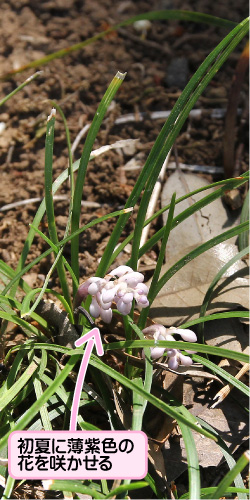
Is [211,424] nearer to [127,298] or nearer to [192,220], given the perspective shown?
[127,298]

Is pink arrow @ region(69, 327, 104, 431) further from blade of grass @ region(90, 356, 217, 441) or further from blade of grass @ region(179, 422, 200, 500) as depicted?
blade of grass @ region(179, 422, 200, 500)

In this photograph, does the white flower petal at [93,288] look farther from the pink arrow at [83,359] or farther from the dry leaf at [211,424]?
the dry leaf at [211,424]

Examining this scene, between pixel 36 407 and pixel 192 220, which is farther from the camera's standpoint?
pixel 192 220

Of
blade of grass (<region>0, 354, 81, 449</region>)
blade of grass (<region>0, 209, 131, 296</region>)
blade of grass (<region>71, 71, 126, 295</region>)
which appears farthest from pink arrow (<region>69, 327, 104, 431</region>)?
blade of grass (<region>71, 71, 126, 295</region>)

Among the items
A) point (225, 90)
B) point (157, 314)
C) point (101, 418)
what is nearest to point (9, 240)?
point (157, 314)

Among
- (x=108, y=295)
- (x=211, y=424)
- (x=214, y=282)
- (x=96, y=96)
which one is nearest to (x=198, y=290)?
(x=214, y=282)

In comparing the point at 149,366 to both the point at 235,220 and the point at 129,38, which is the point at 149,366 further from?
the point at 129,38

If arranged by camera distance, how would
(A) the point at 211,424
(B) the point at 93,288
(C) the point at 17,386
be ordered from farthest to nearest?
(A) the point at 211,424 → (C) the point at 17,386 → (B) the point at 93,288
